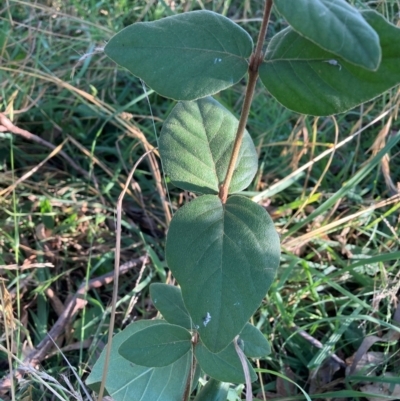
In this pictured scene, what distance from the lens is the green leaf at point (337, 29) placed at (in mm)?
419

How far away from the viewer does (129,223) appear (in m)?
1.42

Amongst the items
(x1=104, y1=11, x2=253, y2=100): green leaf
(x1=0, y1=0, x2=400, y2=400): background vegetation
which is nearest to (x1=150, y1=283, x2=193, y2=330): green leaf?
(x1=0, y1=0, x2=400, y2=400): background vegetation

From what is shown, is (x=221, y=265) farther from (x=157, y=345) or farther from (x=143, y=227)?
(x=143, y=227)

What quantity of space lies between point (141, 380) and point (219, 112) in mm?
496

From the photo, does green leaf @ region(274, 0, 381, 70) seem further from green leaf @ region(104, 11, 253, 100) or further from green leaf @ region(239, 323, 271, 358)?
green leaf @ region(239, 323, 271, 358)

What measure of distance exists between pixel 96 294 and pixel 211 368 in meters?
0.60

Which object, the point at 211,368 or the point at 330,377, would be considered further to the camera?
the point at 330,377

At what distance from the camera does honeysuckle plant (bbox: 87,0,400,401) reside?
0.48 meters

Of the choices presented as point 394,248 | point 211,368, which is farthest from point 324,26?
point 394,248

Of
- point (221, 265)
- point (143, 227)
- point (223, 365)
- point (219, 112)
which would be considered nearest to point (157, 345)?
point (223, 365)

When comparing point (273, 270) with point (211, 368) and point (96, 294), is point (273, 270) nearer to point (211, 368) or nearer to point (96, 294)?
point (211, 368)

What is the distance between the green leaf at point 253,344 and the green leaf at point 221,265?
0.24 m

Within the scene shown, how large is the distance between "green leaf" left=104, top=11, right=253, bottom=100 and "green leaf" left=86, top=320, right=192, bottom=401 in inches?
Answer: 17.7

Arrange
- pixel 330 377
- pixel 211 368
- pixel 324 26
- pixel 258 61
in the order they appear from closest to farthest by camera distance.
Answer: pixel 324 26, pixel 258 61, pixel 211 368, pixel 330 377
